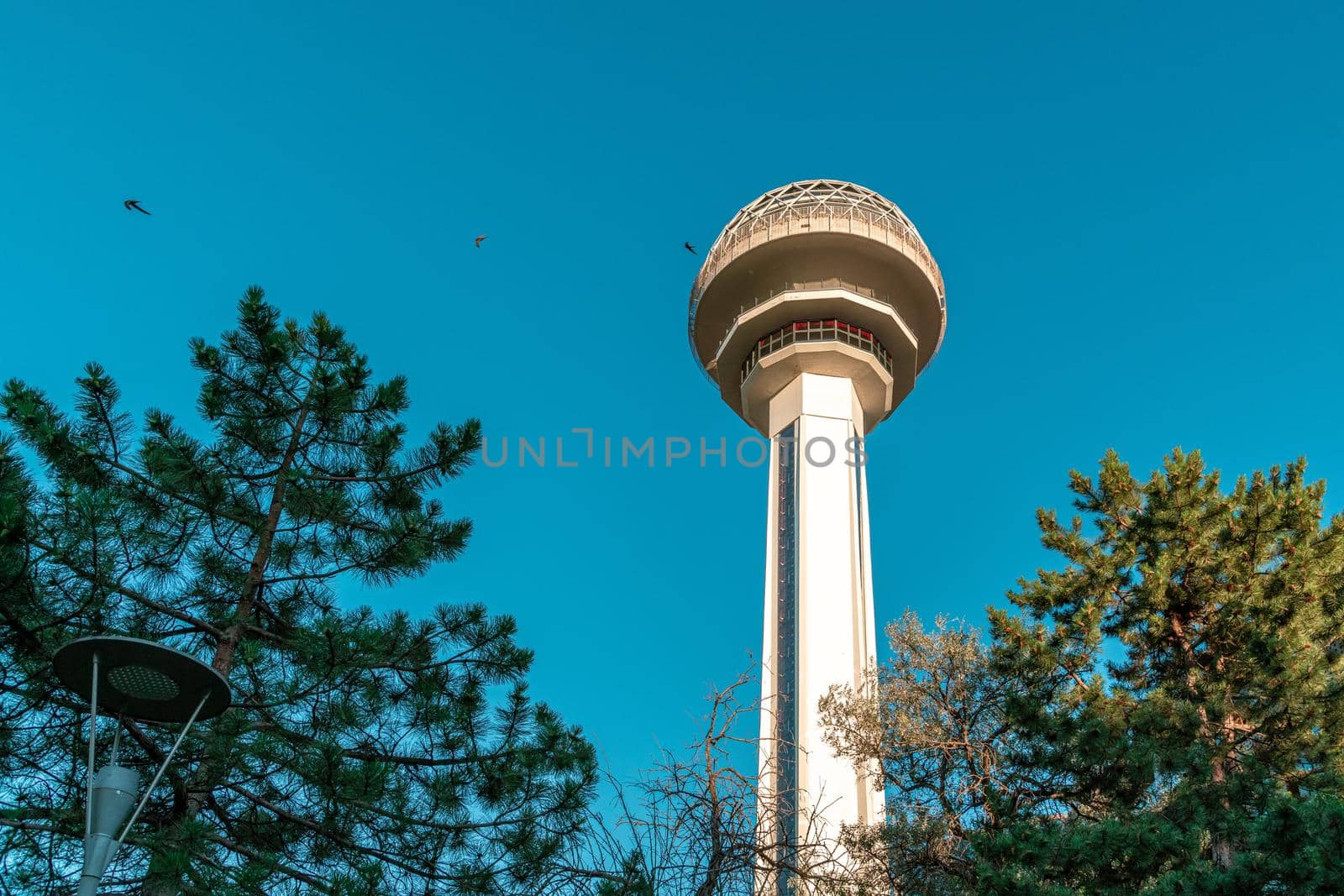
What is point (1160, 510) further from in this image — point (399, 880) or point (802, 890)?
point (399, 880)

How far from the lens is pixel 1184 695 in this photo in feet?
42.9

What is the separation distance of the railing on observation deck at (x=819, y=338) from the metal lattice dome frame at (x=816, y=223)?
2509 millimetres

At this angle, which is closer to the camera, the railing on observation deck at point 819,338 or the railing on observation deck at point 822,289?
the railing on observation deck at point 819,338

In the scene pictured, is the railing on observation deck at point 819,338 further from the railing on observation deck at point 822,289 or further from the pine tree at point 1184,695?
the pine tree at point 1184,695

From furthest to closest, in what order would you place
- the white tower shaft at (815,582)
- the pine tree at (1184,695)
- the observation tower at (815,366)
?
the observation tower at (815,366)
the white tower shaft at (815,582)
the pine tree at (1184,695)

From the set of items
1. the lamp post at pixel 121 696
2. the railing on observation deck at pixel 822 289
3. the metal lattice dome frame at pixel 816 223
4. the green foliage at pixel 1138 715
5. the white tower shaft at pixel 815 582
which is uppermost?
the metal lattice dome frame at pixel 816 223

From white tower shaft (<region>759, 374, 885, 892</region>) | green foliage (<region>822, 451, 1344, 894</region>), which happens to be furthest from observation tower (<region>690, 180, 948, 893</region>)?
green foliage (<region>822, 451, 1344, 894</region>)

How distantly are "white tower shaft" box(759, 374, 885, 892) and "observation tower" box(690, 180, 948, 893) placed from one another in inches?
1.4

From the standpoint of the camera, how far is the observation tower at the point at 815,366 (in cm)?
2525

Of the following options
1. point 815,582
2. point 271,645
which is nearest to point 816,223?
point 815,582

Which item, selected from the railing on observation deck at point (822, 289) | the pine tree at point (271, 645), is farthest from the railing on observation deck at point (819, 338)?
the pine tree at point (271, 645)

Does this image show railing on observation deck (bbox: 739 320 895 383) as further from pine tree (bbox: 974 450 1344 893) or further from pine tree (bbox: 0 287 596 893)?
pine tree (bbox: 0 287 596 893)

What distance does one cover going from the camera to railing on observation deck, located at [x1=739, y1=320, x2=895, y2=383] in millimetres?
29578

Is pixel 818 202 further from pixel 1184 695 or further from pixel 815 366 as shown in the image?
pixel 1184 695
